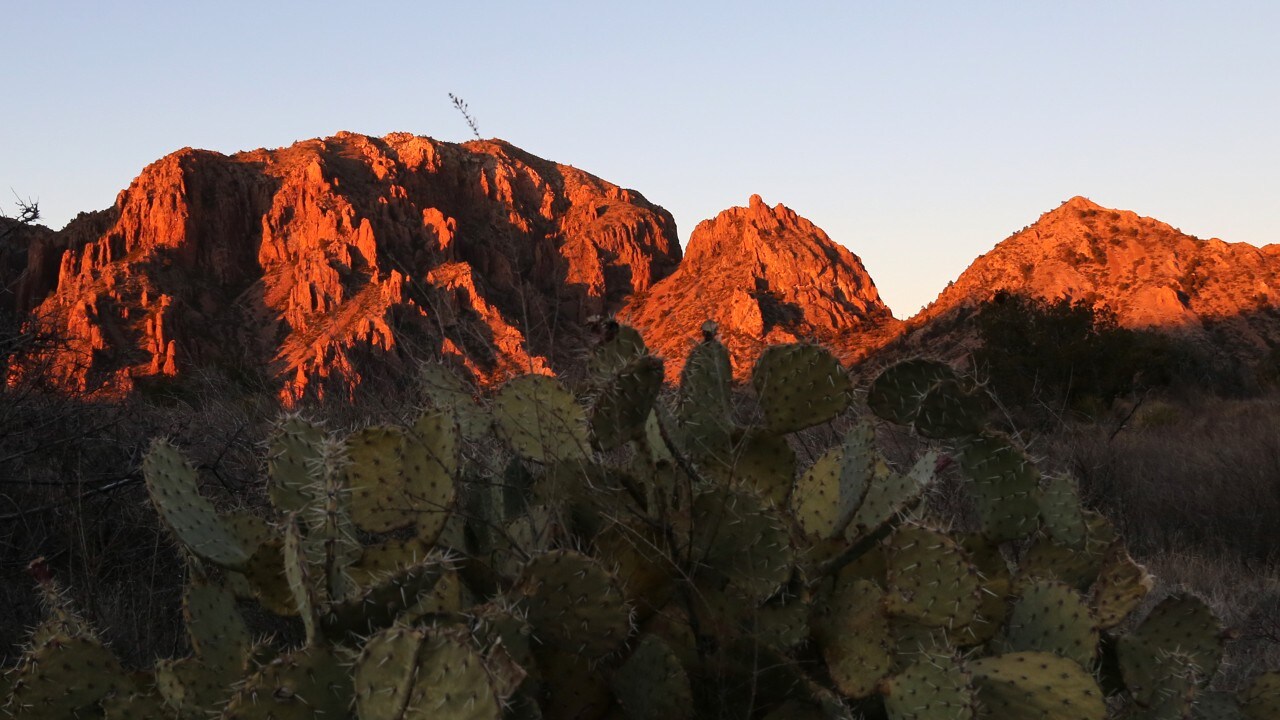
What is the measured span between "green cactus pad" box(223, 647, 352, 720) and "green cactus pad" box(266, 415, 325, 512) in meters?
0.58

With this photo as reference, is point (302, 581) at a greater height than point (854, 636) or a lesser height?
greater

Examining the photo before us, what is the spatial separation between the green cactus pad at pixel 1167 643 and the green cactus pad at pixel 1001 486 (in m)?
0.32

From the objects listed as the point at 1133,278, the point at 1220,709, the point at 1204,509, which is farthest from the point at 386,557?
the point at 1133,278

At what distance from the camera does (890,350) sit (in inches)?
1152

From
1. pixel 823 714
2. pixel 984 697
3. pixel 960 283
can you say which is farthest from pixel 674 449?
pixel 960 283

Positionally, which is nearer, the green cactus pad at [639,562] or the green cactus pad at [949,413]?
the green cactus pad at [639,562]

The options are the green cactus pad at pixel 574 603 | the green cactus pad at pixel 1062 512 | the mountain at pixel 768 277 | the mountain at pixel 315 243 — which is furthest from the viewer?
the mountain at pixel 315 243

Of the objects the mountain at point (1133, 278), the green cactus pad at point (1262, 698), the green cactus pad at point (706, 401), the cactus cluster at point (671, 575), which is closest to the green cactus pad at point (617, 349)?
the cactus cluster at point (671, 575)

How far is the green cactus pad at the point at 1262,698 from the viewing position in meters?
2.02

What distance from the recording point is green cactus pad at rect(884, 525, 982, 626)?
161cm

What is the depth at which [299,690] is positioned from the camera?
1.18 meters

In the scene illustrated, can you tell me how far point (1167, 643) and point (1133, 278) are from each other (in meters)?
29.7

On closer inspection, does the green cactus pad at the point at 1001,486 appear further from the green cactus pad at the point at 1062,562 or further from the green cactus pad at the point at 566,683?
the green cactus pad at the point at 566,683

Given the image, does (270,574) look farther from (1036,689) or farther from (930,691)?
(1036,689)
